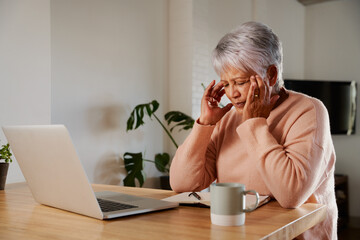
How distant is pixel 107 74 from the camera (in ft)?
11.5

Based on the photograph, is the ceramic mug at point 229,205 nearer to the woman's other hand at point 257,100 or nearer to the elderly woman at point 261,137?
the elderly woman at point 261,137

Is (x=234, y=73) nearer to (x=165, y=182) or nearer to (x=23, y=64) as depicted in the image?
(x=23, y=64)

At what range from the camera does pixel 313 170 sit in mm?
1313

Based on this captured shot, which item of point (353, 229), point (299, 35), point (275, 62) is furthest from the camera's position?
point (299, 35)

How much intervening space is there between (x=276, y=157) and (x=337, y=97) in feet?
15.0

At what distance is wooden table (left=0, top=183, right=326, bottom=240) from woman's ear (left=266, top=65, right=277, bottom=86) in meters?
0.45

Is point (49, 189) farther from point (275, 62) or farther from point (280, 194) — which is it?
point (275, 62)

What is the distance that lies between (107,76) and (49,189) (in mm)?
2299

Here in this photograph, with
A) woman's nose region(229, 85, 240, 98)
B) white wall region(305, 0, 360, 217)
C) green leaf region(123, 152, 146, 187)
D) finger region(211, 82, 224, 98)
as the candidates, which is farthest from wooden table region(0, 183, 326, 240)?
white wall region(305, 0, 360, 217)

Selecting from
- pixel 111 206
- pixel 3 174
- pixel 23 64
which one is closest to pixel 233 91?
pixel 111 206

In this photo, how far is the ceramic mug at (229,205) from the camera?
1044 mm

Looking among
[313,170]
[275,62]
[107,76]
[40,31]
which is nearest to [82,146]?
[107,76]

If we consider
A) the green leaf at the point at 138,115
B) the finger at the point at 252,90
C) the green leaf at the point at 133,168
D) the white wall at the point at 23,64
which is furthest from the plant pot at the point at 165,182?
the finger at the point at 252,90

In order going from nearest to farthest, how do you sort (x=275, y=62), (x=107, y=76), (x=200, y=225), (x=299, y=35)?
1. (x=200, y=225)
2. (x=275, y=62)
3. (x=107, y=76)
4. (x=299, y=35)
